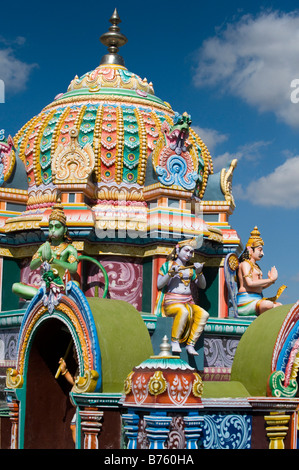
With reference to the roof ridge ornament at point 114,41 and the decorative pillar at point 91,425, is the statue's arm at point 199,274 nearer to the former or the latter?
the decorative pillar at point 91,425

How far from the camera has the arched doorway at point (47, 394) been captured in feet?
39.8

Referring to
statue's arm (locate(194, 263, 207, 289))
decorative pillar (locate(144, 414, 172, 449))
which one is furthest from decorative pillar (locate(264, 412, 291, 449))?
statue's arm (locate(194, 263, 207, 289))

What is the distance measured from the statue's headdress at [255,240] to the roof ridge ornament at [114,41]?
5.98m

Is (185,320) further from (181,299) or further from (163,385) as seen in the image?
(163,385)

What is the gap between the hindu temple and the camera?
10.4m

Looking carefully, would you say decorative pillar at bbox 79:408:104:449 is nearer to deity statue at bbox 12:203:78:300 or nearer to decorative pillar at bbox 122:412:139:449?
decorative pillar at bbox 122:412:139:449

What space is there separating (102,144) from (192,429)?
8.39m

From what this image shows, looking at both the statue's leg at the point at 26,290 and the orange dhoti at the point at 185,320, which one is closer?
the orange dhoti at the point at 185,320

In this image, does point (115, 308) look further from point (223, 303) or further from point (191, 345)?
point (223, 303)

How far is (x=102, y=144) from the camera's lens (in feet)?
54.2

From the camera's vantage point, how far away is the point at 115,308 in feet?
37.0

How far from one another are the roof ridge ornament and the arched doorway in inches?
342

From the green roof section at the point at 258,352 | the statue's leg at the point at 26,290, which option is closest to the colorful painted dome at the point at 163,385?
the green roof section at the point at 258,352

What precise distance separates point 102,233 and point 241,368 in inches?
200
